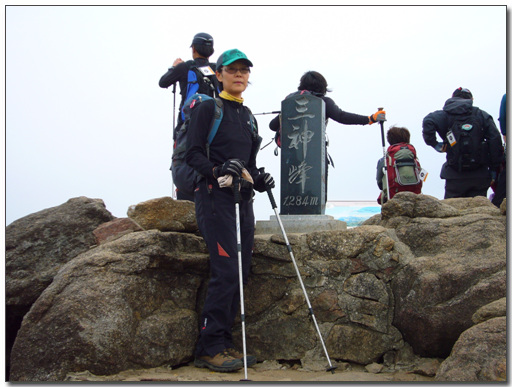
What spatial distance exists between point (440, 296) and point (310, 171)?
A: 2.57m

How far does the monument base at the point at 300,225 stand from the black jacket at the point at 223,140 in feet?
4.02

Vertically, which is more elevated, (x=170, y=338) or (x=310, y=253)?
(x=310, y=253)

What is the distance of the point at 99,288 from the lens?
4.74 metres

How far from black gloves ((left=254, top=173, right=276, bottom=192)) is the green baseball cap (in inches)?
43.0

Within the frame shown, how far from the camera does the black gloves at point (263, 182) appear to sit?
16.8ft

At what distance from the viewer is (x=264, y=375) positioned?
15.5ft

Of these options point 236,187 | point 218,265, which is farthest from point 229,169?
→ point 218,265

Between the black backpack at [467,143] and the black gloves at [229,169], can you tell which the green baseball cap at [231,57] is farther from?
the black backpack at [467,143]

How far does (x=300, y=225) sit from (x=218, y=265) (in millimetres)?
1937

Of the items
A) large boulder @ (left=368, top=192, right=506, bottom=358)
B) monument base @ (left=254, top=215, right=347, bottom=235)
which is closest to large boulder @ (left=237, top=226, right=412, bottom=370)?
large boulder @ (left=368, top=192, right=506, bottom=358)

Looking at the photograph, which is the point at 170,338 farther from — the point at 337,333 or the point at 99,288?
the point at 337,333

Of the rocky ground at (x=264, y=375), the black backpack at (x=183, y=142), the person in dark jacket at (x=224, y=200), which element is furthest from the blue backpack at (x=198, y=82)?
the rocky ground at (x=264, y=375)

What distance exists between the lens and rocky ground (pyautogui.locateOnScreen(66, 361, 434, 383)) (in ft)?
14.5

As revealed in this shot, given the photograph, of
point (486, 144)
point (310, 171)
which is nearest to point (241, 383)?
point (310, 171)
